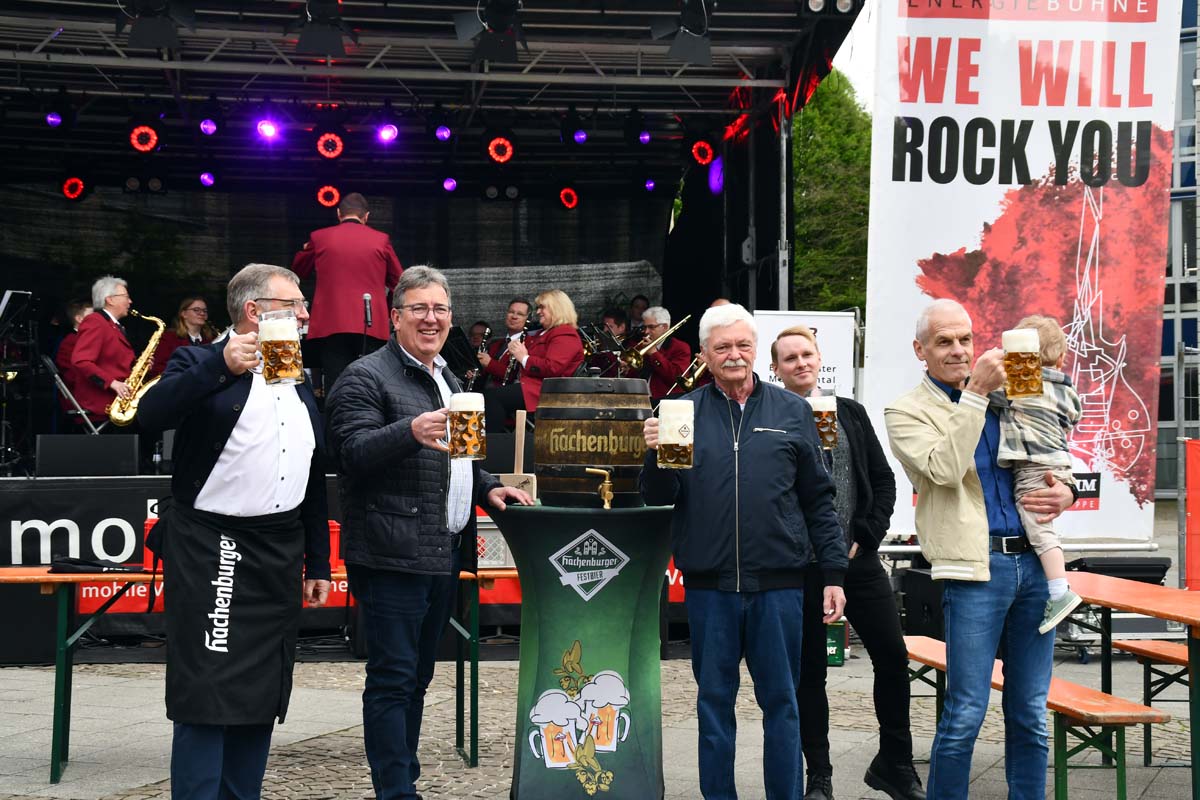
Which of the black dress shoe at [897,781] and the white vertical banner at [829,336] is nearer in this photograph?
the black dress shoe at [897,781]

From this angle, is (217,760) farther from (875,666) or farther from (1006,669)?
(875,666)

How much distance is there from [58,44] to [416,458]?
10661 millimetres

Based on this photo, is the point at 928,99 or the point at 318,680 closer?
the point at 318,680

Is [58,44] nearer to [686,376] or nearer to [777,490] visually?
[686,376]

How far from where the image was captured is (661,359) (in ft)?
39.2

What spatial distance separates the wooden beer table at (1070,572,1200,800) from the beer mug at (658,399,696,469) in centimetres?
186

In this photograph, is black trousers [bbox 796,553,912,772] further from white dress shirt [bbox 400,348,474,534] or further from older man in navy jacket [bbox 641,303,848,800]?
white dress shirt [bbox 400,348,474,534]

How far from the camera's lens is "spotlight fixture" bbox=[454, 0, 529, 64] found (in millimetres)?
11070

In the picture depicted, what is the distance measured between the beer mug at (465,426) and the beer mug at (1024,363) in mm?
1522

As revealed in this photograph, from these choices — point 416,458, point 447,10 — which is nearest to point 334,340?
point 447,10

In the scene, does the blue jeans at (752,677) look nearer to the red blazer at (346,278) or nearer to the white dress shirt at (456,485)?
the white dress shirt at (456,485)

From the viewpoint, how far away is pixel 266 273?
3980mm

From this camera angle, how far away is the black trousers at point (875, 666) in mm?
5117

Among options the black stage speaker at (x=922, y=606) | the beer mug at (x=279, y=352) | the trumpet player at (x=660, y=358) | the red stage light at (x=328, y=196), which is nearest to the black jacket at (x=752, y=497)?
the beer mug at (x=279, y=352)
